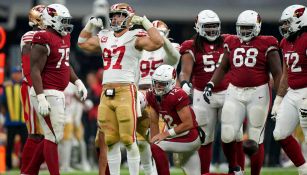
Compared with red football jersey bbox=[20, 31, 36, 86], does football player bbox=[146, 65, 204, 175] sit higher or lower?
lower

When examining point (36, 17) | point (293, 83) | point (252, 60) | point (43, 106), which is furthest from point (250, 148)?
point (36, 17)

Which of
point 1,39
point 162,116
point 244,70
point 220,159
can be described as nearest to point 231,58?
point 244,70

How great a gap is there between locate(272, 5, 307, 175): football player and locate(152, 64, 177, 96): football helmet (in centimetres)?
127

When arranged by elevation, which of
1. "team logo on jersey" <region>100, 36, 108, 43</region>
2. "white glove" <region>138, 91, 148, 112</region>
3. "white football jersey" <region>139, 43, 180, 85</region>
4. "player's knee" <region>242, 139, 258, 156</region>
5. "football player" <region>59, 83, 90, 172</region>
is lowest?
"football player" <region>59, 83, 90, 172</region>

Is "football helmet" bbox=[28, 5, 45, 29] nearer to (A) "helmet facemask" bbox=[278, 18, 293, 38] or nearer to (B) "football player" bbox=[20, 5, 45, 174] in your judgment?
(B) "football player" bbox=[20, 5, 45, 174]

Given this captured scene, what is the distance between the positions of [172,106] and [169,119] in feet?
0.69

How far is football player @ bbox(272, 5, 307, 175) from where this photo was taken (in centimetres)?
1169

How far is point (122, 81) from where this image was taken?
1146 cm

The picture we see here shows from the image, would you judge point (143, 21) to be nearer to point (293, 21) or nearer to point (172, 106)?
point (172, 106)

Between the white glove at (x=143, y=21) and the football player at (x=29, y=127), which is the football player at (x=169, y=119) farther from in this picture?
the football player at (x=29, y=127)

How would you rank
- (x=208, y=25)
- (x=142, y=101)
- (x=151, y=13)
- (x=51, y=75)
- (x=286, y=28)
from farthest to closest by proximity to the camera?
1. (x=151, y=13)
2. (x=208, y=25)
3. (x=142, y=101)
4. (x=286, y=28)
5. (x=51, y=75)

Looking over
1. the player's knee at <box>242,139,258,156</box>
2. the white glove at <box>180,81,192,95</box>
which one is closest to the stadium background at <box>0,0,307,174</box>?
the white glove at <box>180,81,192,95</box>

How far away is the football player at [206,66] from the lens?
12500mm

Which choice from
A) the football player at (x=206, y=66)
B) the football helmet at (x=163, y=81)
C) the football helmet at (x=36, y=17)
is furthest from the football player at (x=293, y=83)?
the football helmet at (x=36, y=17)
